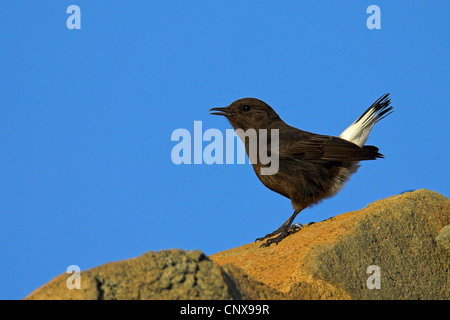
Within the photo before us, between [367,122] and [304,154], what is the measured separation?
1336mm

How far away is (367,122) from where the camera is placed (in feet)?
27.8

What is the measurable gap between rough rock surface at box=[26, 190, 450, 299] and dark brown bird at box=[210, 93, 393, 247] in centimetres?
48

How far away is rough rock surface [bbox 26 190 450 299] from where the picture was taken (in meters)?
4.51

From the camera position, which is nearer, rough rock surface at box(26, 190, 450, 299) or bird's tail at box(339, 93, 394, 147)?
rough rock surface at box(26, 190, 450, 299)

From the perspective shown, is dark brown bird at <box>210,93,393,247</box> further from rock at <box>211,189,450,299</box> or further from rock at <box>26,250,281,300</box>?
rock at <box>26,250,281,300</box>

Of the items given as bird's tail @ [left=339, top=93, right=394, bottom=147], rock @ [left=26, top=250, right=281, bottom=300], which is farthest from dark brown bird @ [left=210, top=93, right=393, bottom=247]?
rock @ [left=26, top=250, right=281, bottom=300]

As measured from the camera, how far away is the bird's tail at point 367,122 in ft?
27.7

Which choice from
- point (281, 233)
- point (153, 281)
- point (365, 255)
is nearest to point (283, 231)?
point (281, 233)

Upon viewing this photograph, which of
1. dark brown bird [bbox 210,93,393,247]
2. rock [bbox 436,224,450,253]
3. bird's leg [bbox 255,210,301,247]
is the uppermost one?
dark brown bird [bbox 210,93,393,247]

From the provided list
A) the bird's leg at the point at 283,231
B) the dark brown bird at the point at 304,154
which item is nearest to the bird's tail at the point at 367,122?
the dark brown bird at the point at 304,154
